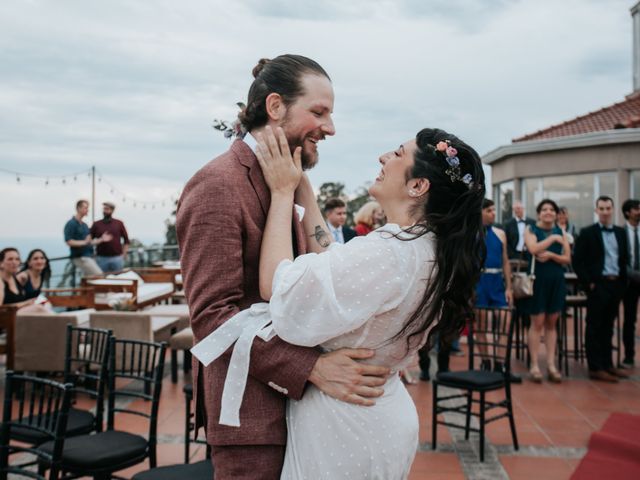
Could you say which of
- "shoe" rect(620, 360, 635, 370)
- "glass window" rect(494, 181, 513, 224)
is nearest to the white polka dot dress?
"shoe" rect(620, 360, 635, 370)

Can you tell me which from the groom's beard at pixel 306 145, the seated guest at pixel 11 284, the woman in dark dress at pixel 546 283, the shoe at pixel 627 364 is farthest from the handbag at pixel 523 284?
the groom's beard at pixel 306 145

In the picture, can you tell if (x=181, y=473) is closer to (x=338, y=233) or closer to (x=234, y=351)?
(x=234, y=351)

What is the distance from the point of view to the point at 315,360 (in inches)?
58.3

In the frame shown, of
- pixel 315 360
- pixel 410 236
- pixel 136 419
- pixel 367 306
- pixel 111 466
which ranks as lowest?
pixel 136 419

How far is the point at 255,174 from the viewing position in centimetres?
162

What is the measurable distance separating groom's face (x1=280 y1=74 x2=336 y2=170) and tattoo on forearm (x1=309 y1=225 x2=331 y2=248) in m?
0.24

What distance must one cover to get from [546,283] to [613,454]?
2.33 meters

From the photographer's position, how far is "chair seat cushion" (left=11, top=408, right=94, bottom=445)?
11.0 feet

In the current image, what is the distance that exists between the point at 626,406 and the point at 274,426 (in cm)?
506

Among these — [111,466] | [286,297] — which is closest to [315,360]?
[286,297]

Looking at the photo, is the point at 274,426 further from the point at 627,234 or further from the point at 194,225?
the point at 627,234

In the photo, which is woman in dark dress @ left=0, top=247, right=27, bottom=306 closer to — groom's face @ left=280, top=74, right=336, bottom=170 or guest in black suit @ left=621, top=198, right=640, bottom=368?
groom's face @ left=280, top=74, right=336, bottom=170

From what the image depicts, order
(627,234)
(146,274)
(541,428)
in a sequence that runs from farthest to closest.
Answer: (146,274), (627,234), (541,428)

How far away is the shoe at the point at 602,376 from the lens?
21.1 feet
